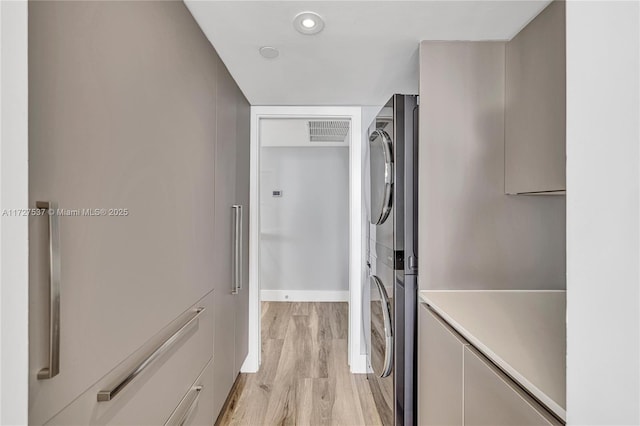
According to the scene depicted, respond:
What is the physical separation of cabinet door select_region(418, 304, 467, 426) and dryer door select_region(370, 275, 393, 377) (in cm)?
21

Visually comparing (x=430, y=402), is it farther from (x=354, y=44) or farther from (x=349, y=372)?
(x=354, y=44)

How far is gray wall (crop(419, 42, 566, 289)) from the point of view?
5.34ft

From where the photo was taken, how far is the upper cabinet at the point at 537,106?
1254 mm

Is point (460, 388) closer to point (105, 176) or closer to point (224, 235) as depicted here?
point (105, 176)

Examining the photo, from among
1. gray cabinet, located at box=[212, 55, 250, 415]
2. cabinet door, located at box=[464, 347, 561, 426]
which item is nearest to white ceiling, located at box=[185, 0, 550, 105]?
gray cabinet, located at box=[212, 55, 250, 415]

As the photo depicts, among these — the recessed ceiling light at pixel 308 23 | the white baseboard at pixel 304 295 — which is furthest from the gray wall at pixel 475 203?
the white baseboard at pixel 304 295

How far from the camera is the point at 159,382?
1.20 m

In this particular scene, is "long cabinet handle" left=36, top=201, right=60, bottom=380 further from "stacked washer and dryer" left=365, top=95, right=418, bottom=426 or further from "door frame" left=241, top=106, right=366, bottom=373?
"door frame" left=241, top=106, right=366, bottom=373

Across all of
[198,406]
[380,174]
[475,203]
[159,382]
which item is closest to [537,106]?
[475,203]

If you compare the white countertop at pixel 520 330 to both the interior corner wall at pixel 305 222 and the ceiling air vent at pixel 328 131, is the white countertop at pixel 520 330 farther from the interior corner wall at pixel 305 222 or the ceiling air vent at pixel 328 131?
the interior corner wall at pixel 305 222

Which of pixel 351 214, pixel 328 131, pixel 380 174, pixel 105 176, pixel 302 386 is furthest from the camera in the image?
pixel 328 131

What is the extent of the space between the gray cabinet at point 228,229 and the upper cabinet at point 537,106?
57.4 inches

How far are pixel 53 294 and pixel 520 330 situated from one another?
1.30m

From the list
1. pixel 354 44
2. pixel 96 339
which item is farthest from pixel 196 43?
pixel 96 339
